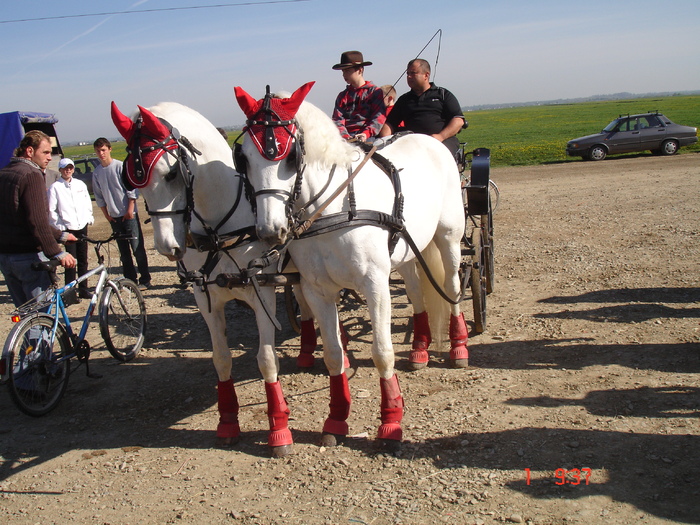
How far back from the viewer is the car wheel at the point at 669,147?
2247cm

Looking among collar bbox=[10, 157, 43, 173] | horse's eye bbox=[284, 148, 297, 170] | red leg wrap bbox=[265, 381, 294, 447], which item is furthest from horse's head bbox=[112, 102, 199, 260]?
collar bbox=[10, 157, 43, 173]

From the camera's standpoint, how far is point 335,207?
3.75 meters

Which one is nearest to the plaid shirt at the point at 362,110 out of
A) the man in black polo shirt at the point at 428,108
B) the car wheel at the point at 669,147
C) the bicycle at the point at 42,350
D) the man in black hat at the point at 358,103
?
the man in black hat at the point at 358,103

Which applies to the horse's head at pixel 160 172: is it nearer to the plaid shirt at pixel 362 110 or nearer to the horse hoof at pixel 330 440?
the horse hoof at pixel 330 440

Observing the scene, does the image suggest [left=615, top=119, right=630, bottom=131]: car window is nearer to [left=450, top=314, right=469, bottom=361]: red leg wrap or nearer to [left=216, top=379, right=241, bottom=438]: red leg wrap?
[left=450, top=314, right=469, bottom=361]: red leg wrap

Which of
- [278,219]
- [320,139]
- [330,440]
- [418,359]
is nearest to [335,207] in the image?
[320,139]

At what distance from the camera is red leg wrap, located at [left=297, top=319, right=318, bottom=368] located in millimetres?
5648

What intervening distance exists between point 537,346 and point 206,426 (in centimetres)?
329

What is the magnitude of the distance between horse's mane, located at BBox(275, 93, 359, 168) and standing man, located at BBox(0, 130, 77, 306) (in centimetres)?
283

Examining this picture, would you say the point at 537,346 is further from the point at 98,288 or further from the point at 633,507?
the point at 98,288

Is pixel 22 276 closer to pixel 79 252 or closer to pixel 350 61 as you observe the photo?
pixel 79 252

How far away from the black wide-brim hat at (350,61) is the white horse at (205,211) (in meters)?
1.98

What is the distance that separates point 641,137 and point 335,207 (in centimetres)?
2283

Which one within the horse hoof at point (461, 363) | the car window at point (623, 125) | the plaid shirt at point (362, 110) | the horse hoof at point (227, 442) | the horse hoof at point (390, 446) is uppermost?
the car window at point (623, 125)
